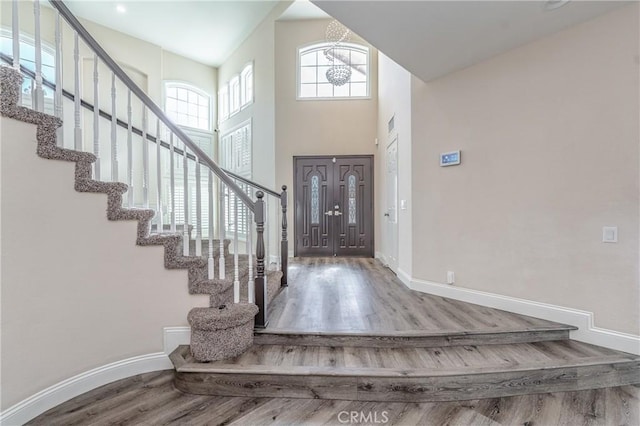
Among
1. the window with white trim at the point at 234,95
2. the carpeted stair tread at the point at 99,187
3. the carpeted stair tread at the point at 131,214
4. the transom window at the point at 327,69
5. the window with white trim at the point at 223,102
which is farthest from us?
the window with white trim at the point at 223,102

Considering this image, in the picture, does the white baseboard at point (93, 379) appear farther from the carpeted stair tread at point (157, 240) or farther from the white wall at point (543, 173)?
the white wall at point (543, 173)

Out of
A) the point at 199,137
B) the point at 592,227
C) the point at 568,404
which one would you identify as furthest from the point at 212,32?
the point at 568,404

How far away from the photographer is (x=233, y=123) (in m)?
6.38

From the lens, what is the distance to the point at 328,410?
1.72 metres

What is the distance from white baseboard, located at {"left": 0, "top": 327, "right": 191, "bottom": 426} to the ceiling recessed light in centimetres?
365

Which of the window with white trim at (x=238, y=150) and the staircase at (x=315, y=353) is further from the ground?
the window with white trim at (x=238, y=150)

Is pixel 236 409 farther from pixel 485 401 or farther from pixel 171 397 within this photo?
pixel 485 401

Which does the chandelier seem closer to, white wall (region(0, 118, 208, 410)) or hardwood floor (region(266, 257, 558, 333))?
Result: hardwood floor (region(266, 257, 558, 333))

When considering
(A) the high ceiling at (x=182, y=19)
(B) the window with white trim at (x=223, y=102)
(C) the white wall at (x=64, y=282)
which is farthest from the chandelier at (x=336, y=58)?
(C) the white wall at (x=64, y=282)

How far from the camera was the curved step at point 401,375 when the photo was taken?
1805mm

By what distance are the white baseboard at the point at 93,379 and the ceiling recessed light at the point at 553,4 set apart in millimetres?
3650

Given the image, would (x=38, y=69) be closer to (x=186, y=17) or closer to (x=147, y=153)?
(x=147, y=153)

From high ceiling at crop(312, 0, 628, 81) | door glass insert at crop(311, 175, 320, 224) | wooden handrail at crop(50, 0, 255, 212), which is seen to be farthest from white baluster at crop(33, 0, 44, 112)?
door glass insert at crop(311, 175, 320, 224)

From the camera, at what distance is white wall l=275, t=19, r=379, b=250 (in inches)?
215
